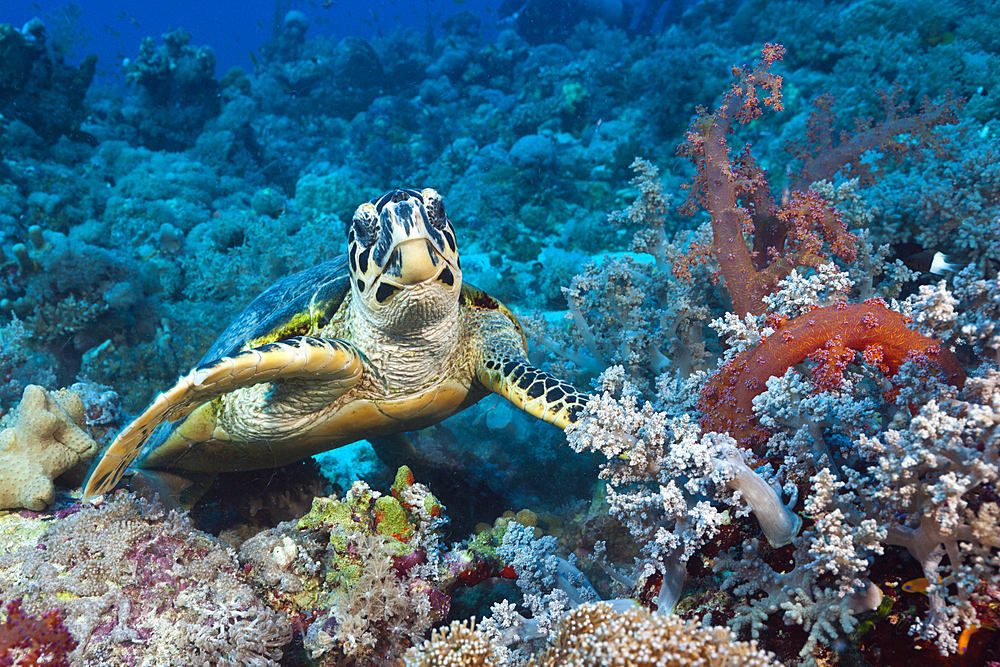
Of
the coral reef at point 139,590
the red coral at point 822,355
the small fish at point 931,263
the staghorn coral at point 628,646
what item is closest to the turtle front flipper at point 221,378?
the coral reef at point 139,590

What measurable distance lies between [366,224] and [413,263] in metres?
0.30

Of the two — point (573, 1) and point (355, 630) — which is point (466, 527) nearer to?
point (355, 630)

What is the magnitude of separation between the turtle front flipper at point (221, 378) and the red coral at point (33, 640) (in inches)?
19.6

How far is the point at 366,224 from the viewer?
198 cm

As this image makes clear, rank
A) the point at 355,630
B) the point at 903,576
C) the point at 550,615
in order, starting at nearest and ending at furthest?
the point at 903,576, the point at 550,615, the point at 355,630

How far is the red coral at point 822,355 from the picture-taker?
1.16 m

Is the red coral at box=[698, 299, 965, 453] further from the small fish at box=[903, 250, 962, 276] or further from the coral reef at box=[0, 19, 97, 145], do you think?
the coral reef at box=[0, 19, 97, 145]

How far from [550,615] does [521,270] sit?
5.37m

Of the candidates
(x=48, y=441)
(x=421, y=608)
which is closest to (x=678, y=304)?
(x=421, y=608)

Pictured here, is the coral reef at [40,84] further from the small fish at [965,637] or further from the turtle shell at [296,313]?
the small fish at [965,637]

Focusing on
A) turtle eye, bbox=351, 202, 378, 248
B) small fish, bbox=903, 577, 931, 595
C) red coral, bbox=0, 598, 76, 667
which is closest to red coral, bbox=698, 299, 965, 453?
small fish, bbox=903, 577, 931, 595

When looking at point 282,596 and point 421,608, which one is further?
point 282,596

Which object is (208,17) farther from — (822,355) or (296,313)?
(822,355)

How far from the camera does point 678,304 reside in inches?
99.0
